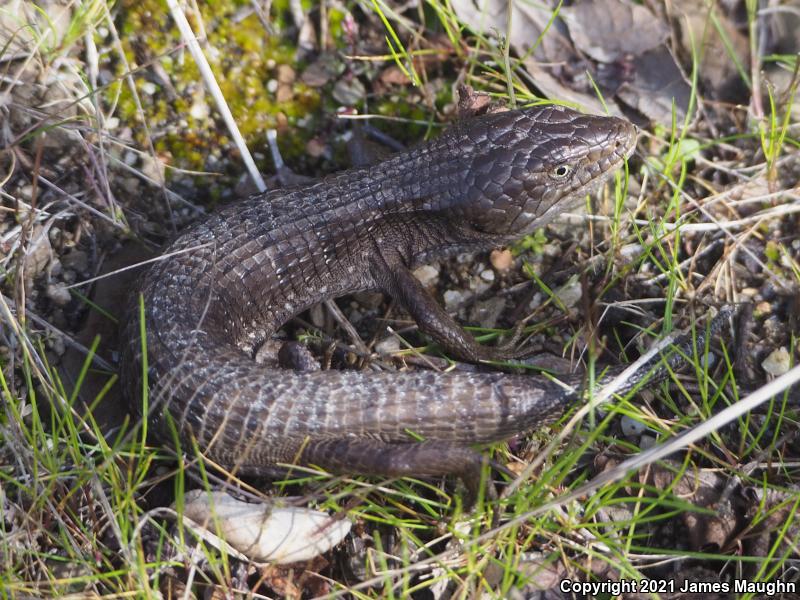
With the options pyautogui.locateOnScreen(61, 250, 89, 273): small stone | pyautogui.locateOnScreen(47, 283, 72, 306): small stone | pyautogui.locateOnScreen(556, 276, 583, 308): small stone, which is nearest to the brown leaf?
pyautogui.locateOnScreen(556, 276, 583, 308): small stone

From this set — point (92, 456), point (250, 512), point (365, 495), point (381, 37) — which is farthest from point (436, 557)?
point (381, 37)

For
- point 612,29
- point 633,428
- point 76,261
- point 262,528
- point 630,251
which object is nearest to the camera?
point 262,528

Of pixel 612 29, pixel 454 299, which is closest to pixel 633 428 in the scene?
pixel 454 299

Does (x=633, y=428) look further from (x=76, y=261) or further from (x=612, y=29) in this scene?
(x=76, y=261)

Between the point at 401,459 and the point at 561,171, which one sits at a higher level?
the point at 561,171

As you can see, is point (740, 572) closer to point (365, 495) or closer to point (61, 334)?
point (365, 495)

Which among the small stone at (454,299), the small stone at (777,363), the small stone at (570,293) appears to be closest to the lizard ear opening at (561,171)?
the small stone at (570,293)

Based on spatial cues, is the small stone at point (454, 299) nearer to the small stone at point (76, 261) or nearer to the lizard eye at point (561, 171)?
the lizard eye at point (561, 171)
